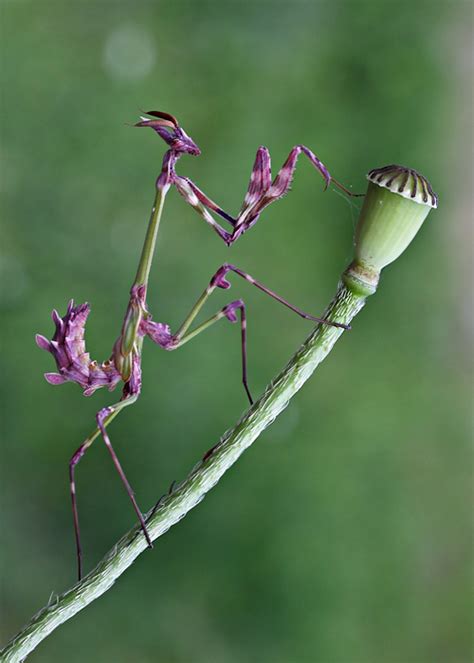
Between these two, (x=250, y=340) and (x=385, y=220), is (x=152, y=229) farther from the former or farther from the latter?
(x=250, y=340)

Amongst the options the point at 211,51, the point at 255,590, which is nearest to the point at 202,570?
the point at 255,590

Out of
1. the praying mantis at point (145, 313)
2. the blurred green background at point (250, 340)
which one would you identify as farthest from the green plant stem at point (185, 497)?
the blurred green background at point (250, 340)

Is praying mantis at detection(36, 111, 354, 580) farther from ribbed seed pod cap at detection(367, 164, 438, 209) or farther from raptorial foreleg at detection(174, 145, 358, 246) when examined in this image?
ribbed seed pod cap at detection(367, 164, 438, 209)

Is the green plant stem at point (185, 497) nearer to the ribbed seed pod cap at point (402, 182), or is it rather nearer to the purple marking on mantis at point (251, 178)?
the ribbed seed pod cap at point (402, 182)

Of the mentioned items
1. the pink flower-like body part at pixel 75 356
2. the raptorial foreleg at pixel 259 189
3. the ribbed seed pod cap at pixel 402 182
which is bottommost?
the pink flower-like body part at pixel 75 356

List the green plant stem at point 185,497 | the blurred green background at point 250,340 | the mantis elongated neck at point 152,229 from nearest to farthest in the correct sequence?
the green plant stem at point 185,497
the mantis elongated neck at point 152,229
the blurred green background at point 250,340
